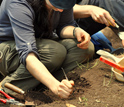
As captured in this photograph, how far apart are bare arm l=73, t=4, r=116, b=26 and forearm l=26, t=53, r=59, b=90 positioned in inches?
34.5

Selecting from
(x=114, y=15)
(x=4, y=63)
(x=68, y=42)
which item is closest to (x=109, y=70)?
(x=68, y=42)

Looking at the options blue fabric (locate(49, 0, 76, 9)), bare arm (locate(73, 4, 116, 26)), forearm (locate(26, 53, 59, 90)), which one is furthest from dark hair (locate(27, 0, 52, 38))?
bare arm (locate(73, 4, 116, 26))

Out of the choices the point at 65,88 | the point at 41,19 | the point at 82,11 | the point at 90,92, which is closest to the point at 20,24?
the point at 41,19

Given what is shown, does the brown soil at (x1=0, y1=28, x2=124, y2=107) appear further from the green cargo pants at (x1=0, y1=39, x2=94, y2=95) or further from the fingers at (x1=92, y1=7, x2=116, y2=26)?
the fingers at (x1=92, y1=7, x2=116, y2=26)

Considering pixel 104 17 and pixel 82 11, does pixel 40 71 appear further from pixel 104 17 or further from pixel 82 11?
pixel 82 11

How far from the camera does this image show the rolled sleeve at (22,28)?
1638 millimetres

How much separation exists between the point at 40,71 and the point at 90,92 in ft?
1.58

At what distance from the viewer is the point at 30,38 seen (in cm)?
167

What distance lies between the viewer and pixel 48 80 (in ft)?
5.04

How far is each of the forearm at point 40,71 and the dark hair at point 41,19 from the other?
1.35 feet

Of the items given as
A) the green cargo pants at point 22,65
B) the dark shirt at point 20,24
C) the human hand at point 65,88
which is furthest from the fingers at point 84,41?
the human hand at point 65,88

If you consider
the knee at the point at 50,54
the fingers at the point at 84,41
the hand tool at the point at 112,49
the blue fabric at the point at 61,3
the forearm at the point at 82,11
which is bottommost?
the hand tool at the point at 112,49

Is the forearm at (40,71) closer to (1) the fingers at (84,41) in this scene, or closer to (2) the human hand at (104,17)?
(1) the fingers at (84,41)

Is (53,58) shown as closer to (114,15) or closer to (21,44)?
(21,44)
